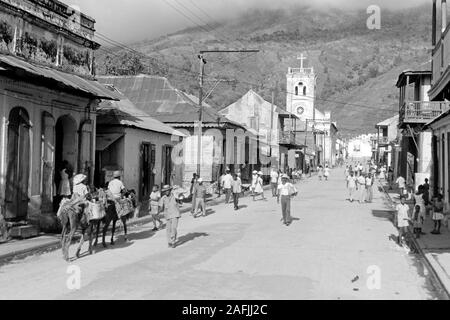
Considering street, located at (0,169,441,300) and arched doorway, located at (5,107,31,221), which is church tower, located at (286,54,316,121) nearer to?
street, located at (0,169,441,300)

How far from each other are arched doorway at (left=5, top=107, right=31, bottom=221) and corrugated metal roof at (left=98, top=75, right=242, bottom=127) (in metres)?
16.5

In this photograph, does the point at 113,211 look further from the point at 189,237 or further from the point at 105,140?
the point at 105,140

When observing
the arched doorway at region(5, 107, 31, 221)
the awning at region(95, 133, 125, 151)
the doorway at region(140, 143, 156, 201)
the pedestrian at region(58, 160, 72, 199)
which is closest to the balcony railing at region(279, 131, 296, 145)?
the doorway at region(140, 143, 156, 201)

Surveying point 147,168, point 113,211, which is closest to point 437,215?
point 113,211

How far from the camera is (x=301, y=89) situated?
3664 inches

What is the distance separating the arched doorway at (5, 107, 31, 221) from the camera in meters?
13.1

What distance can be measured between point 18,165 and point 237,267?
6857 mm

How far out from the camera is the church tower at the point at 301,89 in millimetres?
92125

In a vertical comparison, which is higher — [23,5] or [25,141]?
[23,5]

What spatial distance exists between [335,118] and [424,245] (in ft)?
524

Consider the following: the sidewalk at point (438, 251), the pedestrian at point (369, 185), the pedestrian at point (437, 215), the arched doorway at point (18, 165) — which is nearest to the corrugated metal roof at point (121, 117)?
the arched doorway at point (18, 165)

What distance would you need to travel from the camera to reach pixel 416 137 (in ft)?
108
